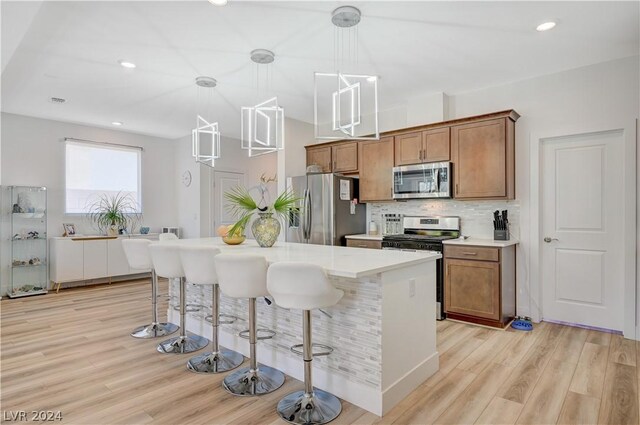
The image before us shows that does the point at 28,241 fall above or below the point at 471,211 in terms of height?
below

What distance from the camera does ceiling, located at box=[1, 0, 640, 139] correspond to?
269cm

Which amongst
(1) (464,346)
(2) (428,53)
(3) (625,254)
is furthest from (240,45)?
(3) (625,254)

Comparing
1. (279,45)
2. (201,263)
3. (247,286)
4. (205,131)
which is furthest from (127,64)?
(247,286)

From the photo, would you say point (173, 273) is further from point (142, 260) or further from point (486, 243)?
point (486, 243)

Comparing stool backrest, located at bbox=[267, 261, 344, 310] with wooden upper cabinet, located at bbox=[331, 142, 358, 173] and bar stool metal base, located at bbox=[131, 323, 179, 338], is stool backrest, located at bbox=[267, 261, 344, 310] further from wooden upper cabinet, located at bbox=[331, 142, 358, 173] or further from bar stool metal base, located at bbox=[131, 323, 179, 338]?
wooden upper cabinet, located at bbox=[331, 142, 358, 173]

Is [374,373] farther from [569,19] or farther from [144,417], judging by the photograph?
[569,19]

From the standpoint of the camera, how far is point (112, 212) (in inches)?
245

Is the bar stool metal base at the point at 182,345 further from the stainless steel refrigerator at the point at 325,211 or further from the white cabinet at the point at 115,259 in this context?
the white cabinet at the point at 115,259

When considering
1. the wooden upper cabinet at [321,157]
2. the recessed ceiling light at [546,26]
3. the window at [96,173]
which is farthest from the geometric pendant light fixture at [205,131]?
the recessed ceiling light at [546,26]

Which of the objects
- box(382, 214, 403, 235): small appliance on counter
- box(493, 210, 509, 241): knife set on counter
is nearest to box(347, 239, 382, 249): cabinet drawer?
box(382, 214, 403, 235): small appliance on counter

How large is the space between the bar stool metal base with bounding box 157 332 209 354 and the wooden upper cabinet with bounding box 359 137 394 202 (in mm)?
2832

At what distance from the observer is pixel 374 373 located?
2.20 meters

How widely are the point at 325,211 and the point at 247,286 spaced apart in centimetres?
271

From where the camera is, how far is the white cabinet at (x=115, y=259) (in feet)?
19.8
